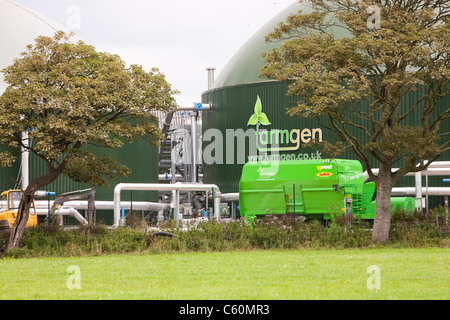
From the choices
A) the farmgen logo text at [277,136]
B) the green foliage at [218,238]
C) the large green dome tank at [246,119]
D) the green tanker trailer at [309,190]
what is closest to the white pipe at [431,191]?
the large green dome tank at [246,119]

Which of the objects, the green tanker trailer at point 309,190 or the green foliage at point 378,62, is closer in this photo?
the green foliage at point 378,62

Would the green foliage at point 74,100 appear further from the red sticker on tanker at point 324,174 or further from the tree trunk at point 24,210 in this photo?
the red sticker on tanker at point 324,174

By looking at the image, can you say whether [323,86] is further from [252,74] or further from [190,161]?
[190,161]

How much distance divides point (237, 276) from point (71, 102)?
938 cm

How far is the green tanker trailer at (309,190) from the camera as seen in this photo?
2856 centimetres

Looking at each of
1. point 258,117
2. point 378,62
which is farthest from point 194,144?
point 378,62

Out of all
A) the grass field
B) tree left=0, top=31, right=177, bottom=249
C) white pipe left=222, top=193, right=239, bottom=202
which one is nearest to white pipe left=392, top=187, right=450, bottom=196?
white pipe left=222, top=193, right=239, bottom=202

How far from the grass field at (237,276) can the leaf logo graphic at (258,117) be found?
50.0ft

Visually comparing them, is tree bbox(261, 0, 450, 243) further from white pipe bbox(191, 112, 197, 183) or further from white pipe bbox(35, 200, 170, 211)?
white pipe bbox(191, 112, 197, 183)

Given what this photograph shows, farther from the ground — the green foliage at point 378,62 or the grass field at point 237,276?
the green foliage at point 378,62

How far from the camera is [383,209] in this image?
2409 cm

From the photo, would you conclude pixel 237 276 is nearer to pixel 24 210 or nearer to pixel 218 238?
pixel 218 238

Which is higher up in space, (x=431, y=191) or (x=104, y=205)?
(x=431, y=191)
